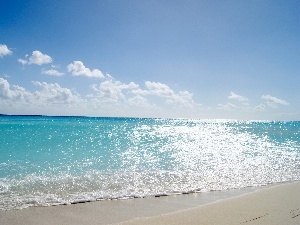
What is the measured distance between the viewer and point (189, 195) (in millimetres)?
8711

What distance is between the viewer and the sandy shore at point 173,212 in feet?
20.2

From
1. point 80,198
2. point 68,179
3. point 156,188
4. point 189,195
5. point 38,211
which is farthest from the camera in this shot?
point 68,179

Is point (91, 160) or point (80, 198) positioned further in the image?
point (91, 160)

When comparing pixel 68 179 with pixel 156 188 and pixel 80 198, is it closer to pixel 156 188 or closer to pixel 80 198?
pixel 80 198

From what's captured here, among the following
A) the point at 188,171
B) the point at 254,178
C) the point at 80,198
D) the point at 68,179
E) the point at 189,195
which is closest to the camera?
the point at 80,198

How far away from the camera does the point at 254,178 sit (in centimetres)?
1161

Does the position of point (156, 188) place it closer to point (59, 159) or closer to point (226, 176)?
point (226, 176)

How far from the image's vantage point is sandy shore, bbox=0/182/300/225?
20.2 feet

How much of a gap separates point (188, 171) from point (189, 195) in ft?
13.0

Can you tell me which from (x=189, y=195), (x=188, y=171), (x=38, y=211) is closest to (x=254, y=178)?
(x=188, y=171)

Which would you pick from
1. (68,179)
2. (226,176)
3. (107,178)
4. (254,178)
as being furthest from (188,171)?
(68,179)

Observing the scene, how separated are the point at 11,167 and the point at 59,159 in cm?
327

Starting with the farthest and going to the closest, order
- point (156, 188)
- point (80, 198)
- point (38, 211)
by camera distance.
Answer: point (156, 188) < point (80, 198) < point (38, 211)

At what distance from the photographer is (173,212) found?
680 centimetres
